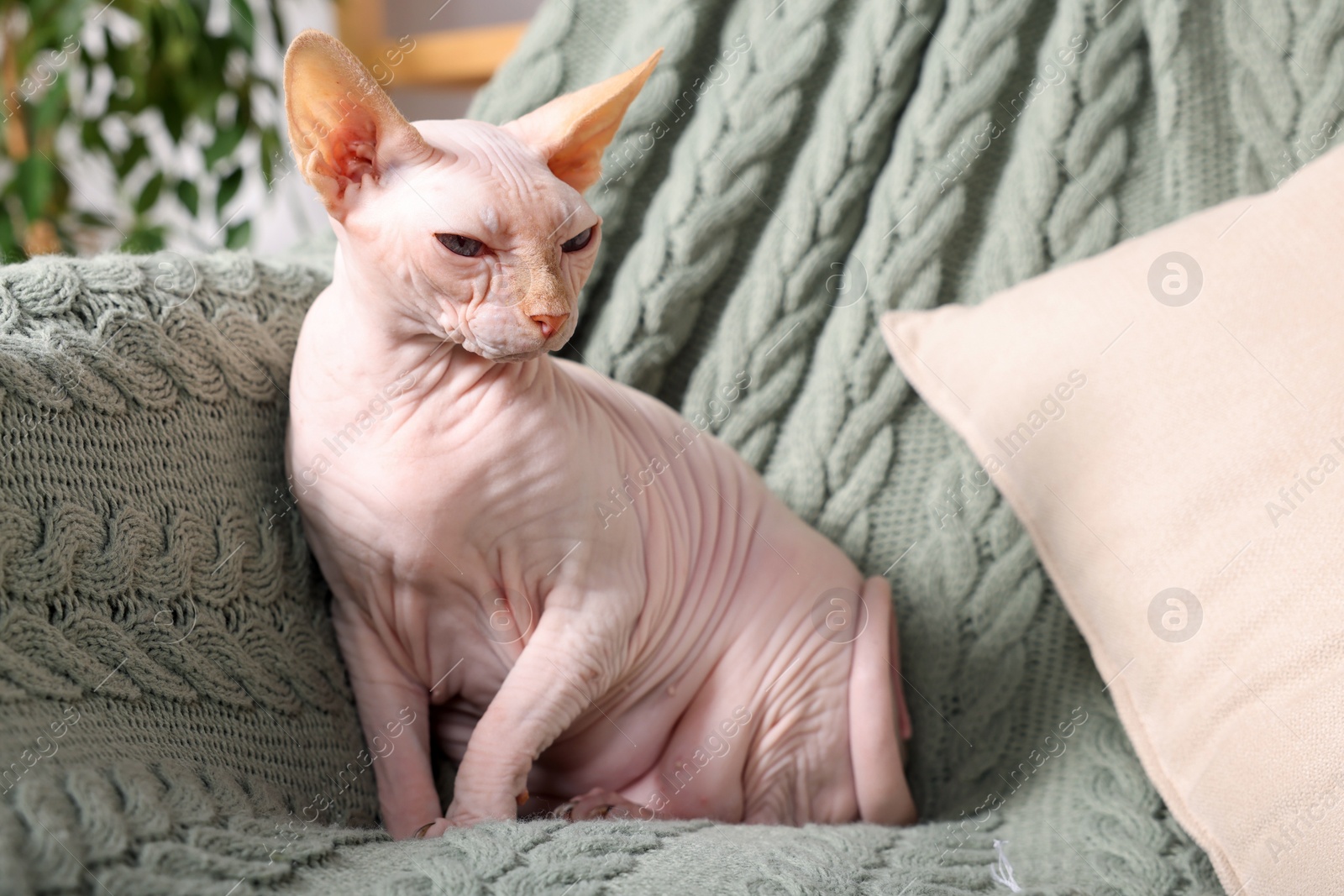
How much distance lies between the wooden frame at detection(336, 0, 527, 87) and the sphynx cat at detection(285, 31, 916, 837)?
962 mm

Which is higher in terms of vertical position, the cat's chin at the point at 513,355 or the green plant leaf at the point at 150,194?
the cat's chin at the point at 513,355

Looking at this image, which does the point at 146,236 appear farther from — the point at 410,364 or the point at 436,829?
the point at 436,829

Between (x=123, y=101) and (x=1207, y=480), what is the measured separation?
173 centimetres

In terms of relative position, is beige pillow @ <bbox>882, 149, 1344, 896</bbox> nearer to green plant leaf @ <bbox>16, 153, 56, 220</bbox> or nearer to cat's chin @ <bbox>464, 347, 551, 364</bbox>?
cat's chin @ <bbox>464, 347, 551, 364</bbox>

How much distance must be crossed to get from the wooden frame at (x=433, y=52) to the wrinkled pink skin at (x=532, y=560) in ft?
3.14

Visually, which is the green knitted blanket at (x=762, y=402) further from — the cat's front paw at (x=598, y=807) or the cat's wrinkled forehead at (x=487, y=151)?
the cat's wrinkled forehead at (x=487, y=151)

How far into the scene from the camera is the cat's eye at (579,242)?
28.0 inches

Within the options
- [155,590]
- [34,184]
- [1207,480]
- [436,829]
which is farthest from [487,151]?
[34,184]

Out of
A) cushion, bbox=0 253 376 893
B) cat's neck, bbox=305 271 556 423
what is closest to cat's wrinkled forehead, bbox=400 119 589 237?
cat's neck, bbox=305 271 556 423

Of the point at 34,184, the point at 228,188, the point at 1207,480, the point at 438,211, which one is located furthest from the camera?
the point at 228,188

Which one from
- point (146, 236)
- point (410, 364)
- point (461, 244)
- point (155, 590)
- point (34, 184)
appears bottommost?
point (146, 236)

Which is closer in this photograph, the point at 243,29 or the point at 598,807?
the point at 598,807

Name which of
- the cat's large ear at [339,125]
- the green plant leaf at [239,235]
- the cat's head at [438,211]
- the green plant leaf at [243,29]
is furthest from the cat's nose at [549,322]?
the green plant leaf at [243,29]

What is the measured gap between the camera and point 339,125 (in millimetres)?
661
